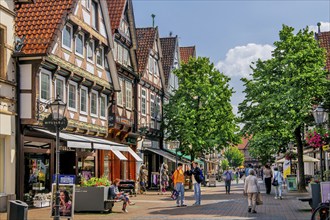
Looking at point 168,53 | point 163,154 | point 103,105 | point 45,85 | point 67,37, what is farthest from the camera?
point 168,53

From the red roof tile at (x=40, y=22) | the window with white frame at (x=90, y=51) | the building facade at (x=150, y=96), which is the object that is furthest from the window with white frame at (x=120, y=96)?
the red roof tile at (x=40, y=22)

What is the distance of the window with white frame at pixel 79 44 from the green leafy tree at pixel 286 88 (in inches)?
430

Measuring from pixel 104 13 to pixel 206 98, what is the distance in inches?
542

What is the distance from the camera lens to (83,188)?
21.0 meters

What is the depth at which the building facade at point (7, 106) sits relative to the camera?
69.4 ft

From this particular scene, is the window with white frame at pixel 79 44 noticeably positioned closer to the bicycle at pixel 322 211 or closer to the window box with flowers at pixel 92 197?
the window box with flowers at pixel 92 197

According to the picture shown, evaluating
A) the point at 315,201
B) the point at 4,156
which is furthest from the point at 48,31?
the point at 315,201

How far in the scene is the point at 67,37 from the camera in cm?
2634

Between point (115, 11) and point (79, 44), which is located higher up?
point (115, 11)

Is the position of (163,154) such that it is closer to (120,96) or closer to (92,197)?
(120,96)

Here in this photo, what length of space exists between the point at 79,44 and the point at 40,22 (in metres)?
3.87

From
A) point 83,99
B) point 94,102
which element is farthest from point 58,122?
point 94,102

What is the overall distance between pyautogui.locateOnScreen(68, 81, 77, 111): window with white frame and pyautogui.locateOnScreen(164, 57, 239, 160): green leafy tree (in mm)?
15556

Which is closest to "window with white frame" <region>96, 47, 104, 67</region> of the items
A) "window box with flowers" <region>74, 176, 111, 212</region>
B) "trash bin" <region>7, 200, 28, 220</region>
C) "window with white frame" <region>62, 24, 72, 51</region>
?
"window with white frame" <region>62, 24, 72, 51</region>
